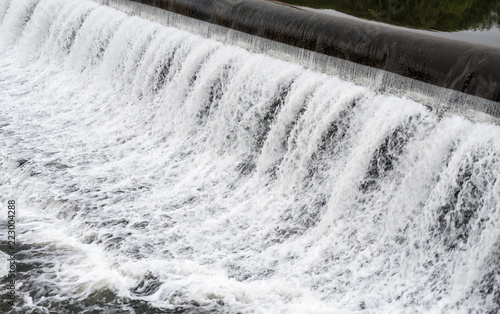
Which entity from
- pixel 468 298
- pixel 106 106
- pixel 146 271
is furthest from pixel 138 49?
pixel 468 298

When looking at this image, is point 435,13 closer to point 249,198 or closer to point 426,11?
point 426,11

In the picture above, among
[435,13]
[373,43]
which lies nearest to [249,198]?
[373,43]

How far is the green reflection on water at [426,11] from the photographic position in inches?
418

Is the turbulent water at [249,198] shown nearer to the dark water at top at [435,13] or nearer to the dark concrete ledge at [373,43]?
the dark concrete ledge at [373,43]

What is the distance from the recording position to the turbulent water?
6840mm

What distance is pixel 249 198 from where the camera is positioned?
29.8 ft

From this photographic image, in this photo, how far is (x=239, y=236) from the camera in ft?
27.0

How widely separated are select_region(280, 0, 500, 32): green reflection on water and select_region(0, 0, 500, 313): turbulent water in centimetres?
229

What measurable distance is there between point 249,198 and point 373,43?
281 cm

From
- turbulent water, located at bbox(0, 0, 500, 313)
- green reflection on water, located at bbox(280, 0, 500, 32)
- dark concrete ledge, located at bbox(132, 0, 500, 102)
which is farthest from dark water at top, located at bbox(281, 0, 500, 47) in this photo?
turbulent water, located at bbox(0, 0, 500, 313)

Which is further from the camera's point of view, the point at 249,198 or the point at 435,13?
the point at 435,13

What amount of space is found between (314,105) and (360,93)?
751 millimetres

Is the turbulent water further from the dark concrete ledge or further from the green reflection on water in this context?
the green reflection on water

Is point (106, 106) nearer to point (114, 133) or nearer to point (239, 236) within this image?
point (114, 133)
